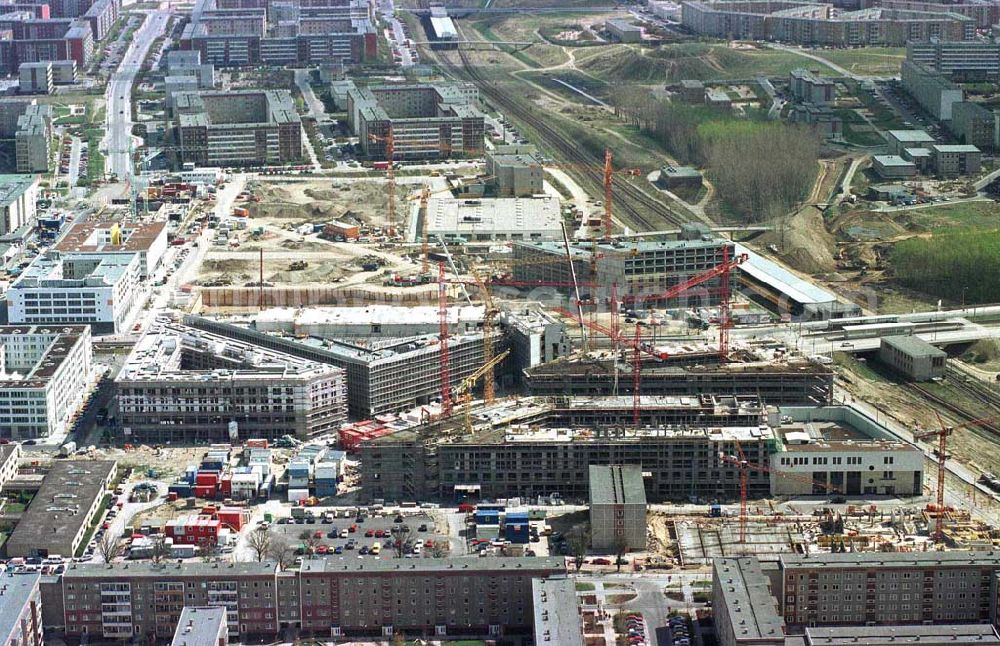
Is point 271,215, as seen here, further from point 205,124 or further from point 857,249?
point 857,249

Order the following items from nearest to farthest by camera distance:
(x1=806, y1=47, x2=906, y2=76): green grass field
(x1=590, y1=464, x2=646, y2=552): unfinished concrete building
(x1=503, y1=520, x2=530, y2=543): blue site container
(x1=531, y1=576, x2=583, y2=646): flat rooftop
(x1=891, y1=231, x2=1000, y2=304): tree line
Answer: (x1=531, y1=576, x2=583, y2=646): flat rooftop
(x1=590, y1=464, x2=646, y2=552): unfinished concrete building
(x1=503, y1=520, x2=530, y2=543): blue site container
(x1=891, y1=231, x2=1000, y2=304): tree line
(x1=806, y1=47, x2=906, y2=76): green grass field

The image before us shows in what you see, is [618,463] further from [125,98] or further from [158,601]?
[125,98]

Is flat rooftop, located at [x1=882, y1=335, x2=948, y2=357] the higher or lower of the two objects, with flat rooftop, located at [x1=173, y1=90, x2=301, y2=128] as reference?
lower

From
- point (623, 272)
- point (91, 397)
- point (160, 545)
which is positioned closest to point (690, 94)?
point (623, 272)

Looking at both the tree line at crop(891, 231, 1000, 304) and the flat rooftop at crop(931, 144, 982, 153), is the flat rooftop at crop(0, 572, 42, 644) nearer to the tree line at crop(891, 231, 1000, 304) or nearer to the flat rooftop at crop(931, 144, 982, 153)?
the tree line at crop(891, 231, 1000, 304)

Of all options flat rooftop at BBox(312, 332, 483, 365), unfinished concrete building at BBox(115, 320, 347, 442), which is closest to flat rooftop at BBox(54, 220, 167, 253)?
flat rooftop at BBox(312, 332, 483, 365)

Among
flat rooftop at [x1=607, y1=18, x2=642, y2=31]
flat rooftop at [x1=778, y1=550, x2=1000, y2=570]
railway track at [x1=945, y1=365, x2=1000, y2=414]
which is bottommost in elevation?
flat rooftop at [x1=778, y1=550, x2=1000, y2=570]

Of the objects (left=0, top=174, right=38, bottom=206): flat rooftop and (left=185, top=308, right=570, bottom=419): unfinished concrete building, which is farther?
(left=0, top=174, right=38, bottom=206): flat rooftop

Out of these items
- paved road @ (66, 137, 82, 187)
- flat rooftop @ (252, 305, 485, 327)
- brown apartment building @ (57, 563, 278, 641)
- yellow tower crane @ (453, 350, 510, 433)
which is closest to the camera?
brown apartment building @ (57, 563, 278, 641)
